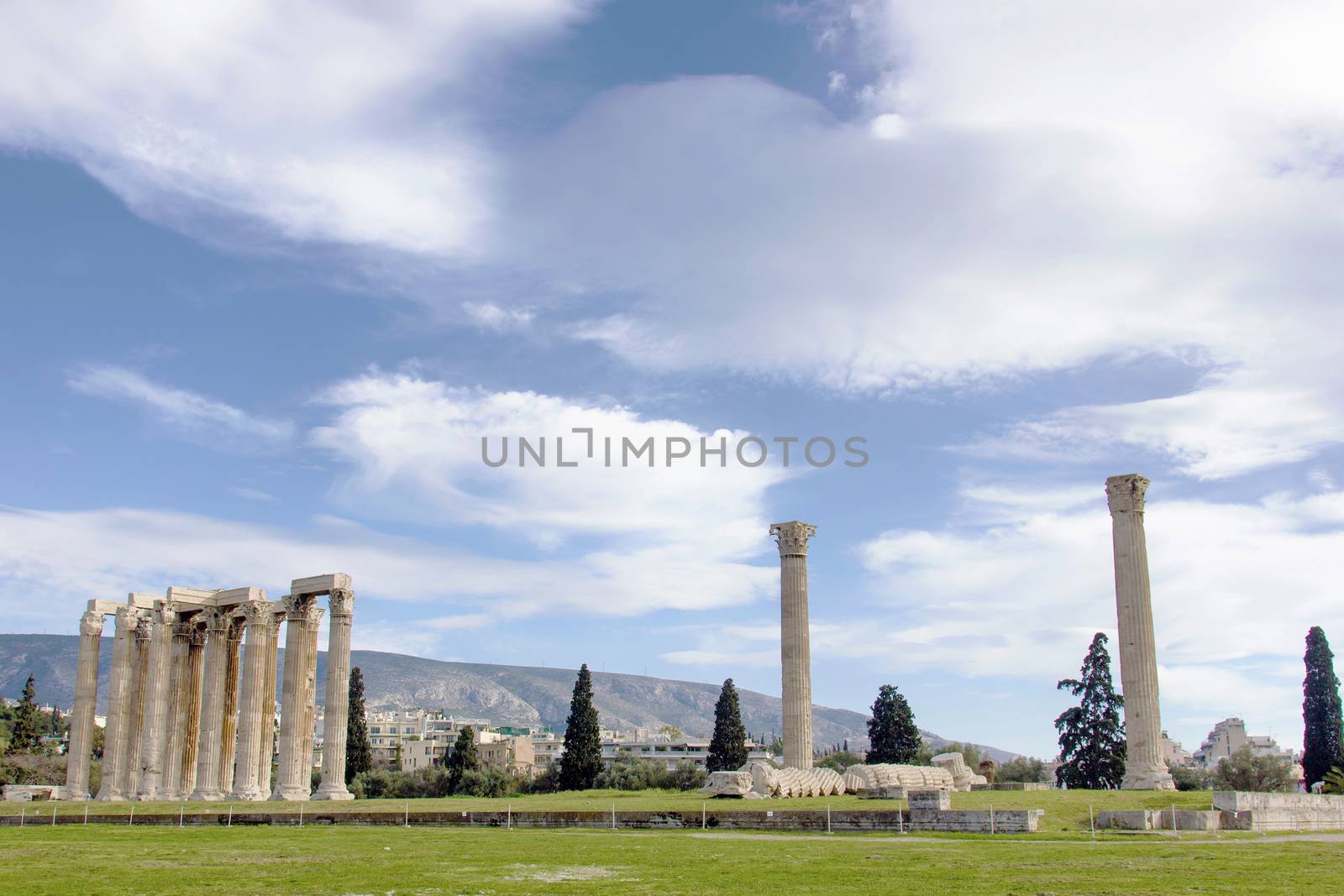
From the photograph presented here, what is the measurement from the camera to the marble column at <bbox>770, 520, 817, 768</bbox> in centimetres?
5266

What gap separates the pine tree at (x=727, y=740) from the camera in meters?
85.9

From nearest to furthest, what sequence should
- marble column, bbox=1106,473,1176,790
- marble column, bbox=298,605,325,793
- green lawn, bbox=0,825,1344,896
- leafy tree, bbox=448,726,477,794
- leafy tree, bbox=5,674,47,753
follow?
green lawn, bbox=0,825,1344,896 < marble column, bbox=1106,473,1176,790 < marble column, bbox=298,605,325,793 < leafy tree, bbox=448,726,477,794 < leafy tree, bbox=5,674,47,753

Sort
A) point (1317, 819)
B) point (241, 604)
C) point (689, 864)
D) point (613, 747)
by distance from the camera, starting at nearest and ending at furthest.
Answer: point (689, 864) < point (1317, 819) < point (241, 604) < point (613, 747)

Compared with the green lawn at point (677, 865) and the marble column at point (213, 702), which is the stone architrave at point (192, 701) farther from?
the green lawn at point (677, 865)

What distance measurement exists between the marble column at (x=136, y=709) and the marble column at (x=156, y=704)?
2.54 feet

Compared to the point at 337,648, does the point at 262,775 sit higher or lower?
lower

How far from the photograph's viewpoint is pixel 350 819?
38812 millimetres

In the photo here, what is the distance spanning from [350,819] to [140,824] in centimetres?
997

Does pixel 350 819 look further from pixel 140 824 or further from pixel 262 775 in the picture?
pixel 262 775

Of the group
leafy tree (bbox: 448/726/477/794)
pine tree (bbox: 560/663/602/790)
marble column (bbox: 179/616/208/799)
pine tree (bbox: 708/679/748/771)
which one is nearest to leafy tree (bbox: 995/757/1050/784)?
pine tree (bbox: 708/679/748/771)

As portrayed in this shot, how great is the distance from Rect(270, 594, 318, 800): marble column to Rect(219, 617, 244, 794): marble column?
4.38 m

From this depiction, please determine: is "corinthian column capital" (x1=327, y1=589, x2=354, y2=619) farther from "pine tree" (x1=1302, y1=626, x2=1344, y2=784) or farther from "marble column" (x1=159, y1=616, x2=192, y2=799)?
"pine tree" (x1=1302, y1=626, x2=1344, y2=784)

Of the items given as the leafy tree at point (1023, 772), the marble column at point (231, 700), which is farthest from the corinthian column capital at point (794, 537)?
the leafy tree at point (1023, 772)

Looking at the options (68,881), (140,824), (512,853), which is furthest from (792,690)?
(68,881)
